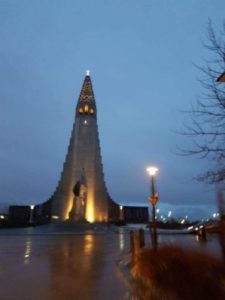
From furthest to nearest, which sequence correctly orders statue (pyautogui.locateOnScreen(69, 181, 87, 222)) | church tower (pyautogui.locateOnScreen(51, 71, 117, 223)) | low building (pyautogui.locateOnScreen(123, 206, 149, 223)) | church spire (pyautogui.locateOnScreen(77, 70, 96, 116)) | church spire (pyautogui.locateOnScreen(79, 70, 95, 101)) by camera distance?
low building (pyautogui.locateOnScreen(123, 206, 149, 223)) → church spire (pyautogui.locateOnScreen(79, 70, 95, 101)) → church spire (pyautogui.locateOnScreen(77, 70, 96, 116)) → church tower (pyautogui.locateOnScreen(51, 71, 117, 223)) → statue (pyautogui.locateOnScreen(69, 181, 87, 222))

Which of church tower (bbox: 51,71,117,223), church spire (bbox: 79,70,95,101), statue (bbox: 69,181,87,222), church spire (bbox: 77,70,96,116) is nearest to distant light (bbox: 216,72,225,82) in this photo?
statue (bbox: 69,181,87,222)

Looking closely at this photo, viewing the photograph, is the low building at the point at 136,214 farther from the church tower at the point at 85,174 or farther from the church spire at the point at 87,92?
the church spire at the point at 87,92

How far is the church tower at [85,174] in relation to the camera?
6825 cm

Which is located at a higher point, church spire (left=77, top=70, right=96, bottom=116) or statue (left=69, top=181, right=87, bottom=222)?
church spire (left=77, top=70, right=96, bottom=116)

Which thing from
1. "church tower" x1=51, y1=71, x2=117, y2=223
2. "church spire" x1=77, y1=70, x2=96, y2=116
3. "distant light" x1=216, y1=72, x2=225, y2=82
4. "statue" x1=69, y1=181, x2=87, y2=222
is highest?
"church spire" x1=77, y1=70, x2=96, y2=116

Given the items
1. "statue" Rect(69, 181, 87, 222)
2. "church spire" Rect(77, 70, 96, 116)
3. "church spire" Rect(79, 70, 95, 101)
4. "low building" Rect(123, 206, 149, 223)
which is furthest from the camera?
"low building" Rect(123, 206, 149, 223)

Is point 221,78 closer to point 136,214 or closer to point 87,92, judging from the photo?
point 87,92

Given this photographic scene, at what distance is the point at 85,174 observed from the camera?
2734 inches

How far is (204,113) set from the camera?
8.06m

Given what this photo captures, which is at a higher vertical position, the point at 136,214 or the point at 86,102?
the point at 86,102

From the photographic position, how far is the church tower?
68.2 m

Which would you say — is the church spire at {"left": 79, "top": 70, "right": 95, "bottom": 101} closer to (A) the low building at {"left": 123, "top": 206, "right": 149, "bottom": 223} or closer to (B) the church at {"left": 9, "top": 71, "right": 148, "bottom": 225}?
(B) the church at {"left": 9, "top": 71, "right": 148, "bottom": 225}

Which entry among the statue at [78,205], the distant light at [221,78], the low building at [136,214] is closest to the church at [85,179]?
the low building at [136,214]

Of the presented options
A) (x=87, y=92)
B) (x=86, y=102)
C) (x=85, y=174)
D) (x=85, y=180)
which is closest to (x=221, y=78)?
(x=85, y=180)
